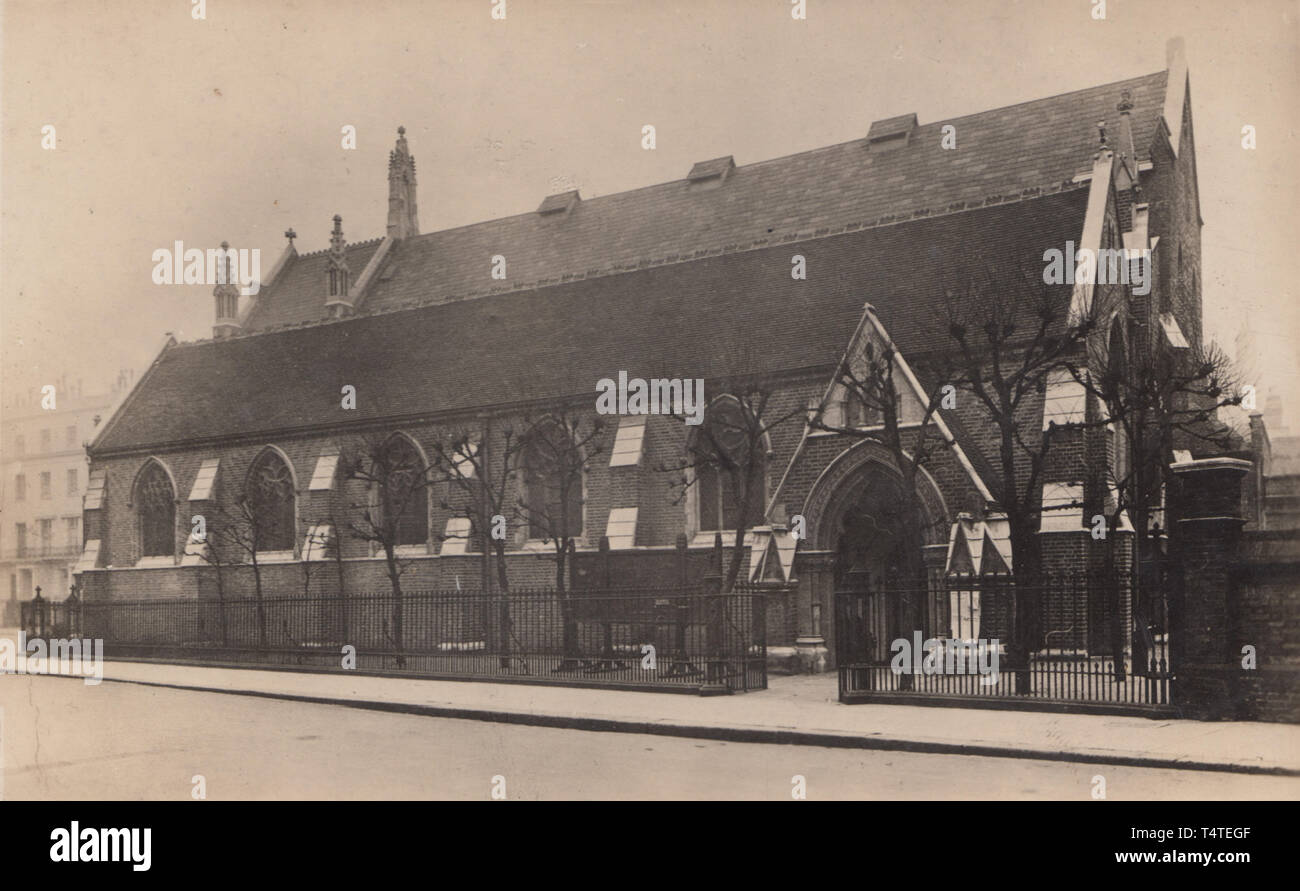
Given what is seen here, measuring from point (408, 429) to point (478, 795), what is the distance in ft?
69.5

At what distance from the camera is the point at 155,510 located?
3494 centimetres

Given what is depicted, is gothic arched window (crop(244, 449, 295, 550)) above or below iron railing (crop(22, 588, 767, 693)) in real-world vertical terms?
above

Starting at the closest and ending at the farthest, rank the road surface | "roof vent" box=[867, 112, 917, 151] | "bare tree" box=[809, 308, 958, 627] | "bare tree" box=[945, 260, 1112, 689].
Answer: the road surface, "bare tree" box=[945, 260, 1112, 689], "bare tree" box=[809, 308, 958, 627], "roof vent" box=[867, 112, 917, 151]

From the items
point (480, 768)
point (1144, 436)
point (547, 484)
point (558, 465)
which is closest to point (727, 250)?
point (558, 465)

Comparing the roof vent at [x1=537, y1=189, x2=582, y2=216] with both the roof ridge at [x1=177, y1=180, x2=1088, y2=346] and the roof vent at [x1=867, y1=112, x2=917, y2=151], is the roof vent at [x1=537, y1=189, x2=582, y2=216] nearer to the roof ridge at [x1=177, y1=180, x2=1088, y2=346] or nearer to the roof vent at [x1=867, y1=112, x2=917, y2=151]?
the roof ridge at [x1=177, y1=180, x2=1088, y2=346]

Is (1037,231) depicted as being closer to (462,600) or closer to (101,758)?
(462,600)

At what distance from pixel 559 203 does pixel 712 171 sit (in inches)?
215

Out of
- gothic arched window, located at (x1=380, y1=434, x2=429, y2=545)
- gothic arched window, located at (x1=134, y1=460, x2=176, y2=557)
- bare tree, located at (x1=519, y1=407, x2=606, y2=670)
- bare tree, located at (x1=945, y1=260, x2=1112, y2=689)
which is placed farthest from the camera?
gothic arched window, located at (x1=134, y1=460, x2=176, y2=557)

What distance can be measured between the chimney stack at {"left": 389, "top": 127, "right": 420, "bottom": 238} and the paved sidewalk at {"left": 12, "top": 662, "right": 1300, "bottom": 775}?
24.5m

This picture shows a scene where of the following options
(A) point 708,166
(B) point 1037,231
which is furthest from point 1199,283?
(A) point 708,166

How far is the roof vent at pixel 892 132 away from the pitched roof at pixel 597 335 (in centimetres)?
648

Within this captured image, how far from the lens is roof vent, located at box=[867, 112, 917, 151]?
32562 mm

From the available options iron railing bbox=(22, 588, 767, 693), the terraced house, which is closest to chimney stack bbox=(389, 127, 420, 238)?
the terraced house

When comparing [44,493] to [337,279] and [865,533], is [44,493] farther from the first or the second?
[865,533]
